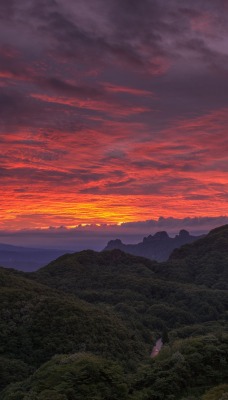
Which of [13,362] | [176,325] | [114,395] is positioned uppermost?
[114,395]

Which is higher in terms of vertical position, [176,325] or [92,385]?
[92,385]

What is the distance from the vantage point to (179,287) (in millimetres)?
186375

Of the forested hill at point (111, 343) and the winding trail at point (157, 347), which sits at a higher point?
the forested hill at point (111, 343)

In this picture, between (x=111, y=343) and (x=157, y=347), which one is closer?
(x=111, y=343)

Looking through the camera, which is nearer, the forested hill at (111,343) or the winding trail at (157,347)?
the forested hill at (111,343)

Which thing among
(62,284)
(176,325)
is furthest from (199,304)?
(62,284)

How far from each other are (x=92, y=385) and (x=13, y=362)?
39311mm

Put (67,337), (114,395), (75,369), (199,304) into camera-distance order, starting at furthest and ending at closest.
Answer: (199,304) < (67,337) < (75,369) < (114,395)

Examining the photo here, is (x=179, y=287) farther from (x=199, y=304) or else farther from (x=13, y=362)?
(x=13, y=362)

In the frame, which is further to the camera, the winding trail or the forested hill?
the winding trail

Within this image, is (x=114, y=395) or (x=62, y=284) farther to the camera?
(x=62, y=284)

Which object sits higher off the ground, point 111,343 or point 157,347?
point 111,343

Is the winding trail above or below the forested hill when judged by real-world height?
below

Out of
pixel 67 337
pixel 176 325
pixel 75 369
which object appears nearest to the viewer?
pixel 75 369
